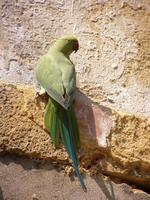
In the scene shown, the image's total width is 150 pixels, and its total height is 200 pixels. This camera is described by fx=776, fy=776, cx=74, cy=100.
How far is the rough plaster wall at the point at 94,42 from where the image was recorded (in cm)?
266

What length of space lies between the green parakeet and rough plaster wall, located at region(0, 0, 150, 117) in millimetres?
128

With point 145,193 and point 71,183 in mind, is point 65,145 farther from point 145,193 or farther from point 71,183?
point 145,193

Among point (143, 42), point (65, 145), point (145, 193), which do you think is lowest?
point (145, 193)

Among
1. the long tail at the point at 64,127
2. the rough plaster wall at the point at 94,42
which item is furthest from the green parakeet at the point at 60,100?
the rough plaster wall at the point at 94,42

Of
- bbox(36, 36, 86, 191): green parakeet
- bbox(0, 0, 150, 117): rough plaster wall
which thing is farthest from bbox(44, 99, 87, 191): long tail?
bbox(0, 0, 150, 117): rough plaster wall

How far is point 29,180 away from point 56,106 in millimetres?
257

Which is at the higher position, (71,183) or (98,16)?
(98,16)

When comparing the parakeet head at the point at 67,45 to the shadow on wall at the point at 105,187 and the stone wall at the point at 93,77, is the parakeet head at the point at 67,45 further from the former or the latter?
the shadow on wall at the point at 105,187

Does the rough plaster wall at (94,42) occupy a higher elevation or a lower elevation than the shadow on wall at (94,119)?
higher

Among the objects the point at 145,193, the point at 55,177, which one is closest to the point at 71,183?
the point at 55,177

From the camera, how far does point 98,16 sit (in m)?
2.74

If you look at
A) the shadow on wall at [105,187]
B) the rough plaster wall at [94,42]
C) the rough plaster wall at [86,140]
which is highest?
the rough plaster wall at [94,42]

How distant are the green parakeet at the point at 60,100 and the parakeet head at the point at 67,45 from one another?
4 centimetres

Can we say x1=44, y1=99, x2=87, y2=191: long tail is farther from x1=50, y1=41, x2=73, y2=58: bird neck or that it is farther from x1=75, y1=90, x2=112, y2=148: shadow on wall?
x1=50, y1=41, x2=73, y2=58: bird neck
